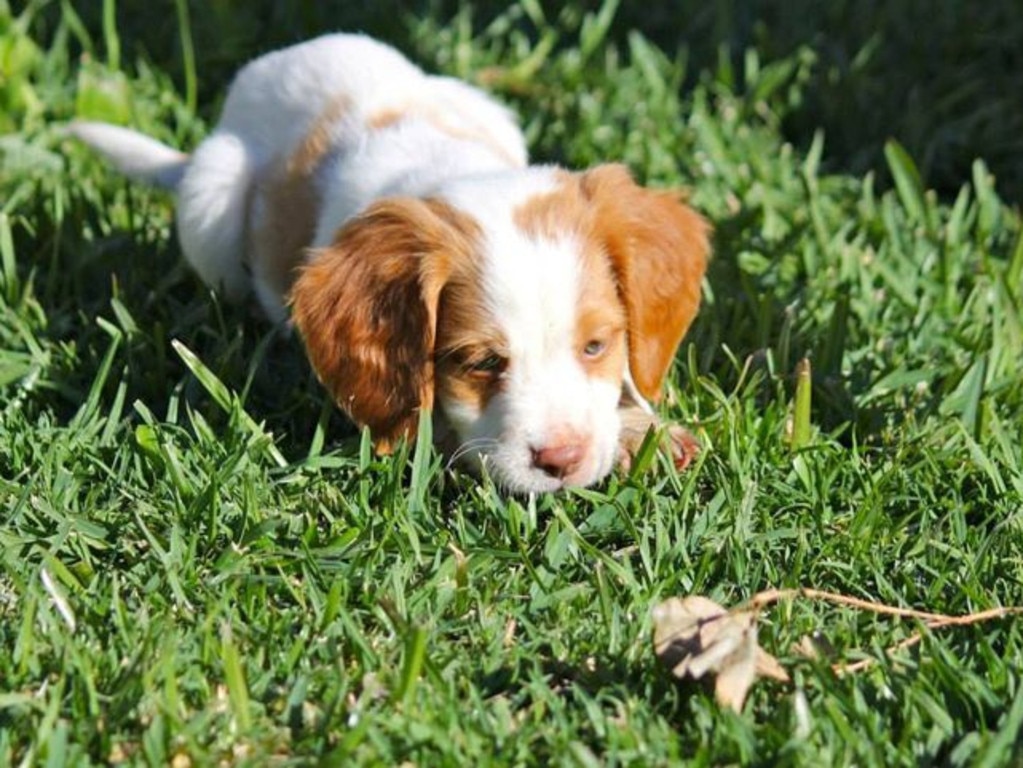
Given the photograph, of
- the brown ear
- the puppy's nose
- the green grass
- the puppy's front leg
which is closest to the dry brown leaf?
the green grass

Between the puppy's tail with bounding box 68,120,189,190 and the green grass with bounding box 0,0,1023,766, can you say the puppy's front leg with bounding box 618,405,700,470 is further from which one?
the puppy's tail with bounding box 68,120,189,190

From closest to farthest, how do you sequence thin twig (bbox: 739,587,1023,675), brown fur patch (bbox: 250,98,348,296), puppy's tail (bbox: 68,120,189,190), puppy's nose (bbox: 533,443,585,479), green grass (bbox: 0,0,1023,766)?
green grass (bbox: 0,0,1023,766), thin twig (bbox: 739,587,1023,675), puppy's nose (bbox: 533,443,585,479), brown fur patch (bbox: 250,98,348,296), puppy's tail (bbox: 68,120,189,190)

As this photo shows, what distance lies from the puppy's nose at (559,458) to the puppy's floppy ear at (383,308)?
330 mm

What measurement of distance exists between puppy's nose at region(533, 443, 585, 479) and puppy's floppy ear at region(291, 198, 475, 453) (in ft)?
1.08

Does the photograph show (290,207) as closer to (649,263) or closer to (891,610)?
(649,263)

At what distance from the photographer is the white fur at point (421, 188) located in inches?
152

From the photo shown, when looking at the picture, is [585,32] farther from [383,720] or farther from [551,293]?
[383,720]

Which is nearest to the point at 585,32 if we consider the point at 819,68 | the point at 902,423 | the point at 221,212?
the point at 819,68

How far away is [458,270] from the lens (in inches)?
154

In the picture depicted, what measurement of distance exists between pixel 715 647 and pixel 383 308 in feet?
4.04

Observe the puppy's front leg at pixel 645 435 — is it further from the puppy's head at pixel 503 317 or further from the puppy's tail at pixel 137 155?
the puppy's tail at pixel 137 155

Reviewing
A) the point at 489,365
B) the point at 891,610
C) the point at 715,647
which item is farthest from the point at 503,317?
the point at 891,610

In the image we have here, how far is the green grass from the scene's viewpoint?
128 inches

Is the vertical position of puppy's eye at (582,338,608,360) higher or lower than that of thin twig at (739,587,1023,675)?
higher
